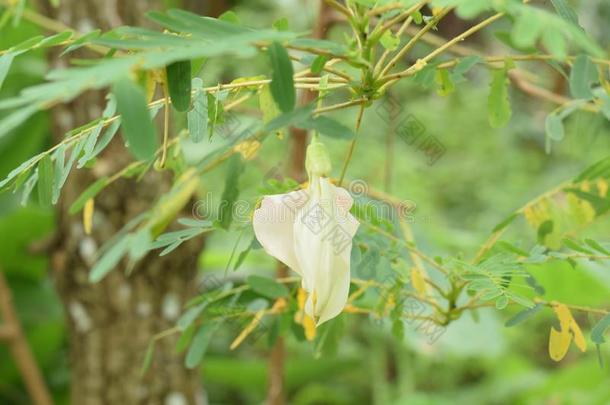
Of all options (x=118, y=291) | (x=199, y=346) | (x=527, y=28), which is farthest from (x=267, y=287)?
(x=118, y=291)

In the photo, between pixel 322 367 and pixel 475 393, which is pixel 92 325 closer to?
pixel 322 367

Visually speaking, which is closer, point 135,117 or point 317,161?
point 135,117

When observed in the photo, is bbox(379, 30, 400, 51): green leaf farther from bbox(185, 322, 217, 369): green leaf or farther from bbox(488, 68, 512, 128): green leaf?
bbox(185, 322, 217, 369): green leaf

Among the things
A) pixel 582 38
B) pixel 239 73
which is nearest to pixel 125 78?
pixel 582 38

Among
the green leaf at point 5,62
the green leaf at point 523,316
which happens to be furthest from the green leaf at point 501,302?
the green leaf at point 5,62

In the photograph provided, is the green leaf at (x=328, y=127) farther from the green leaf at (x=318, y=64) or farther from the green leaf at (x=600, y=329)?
the green leaf at (x=600, y=329)

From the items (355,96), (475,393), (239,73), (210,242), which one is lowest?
(475,393)

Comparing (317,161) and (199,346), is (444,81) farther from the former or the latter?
(199,346)
